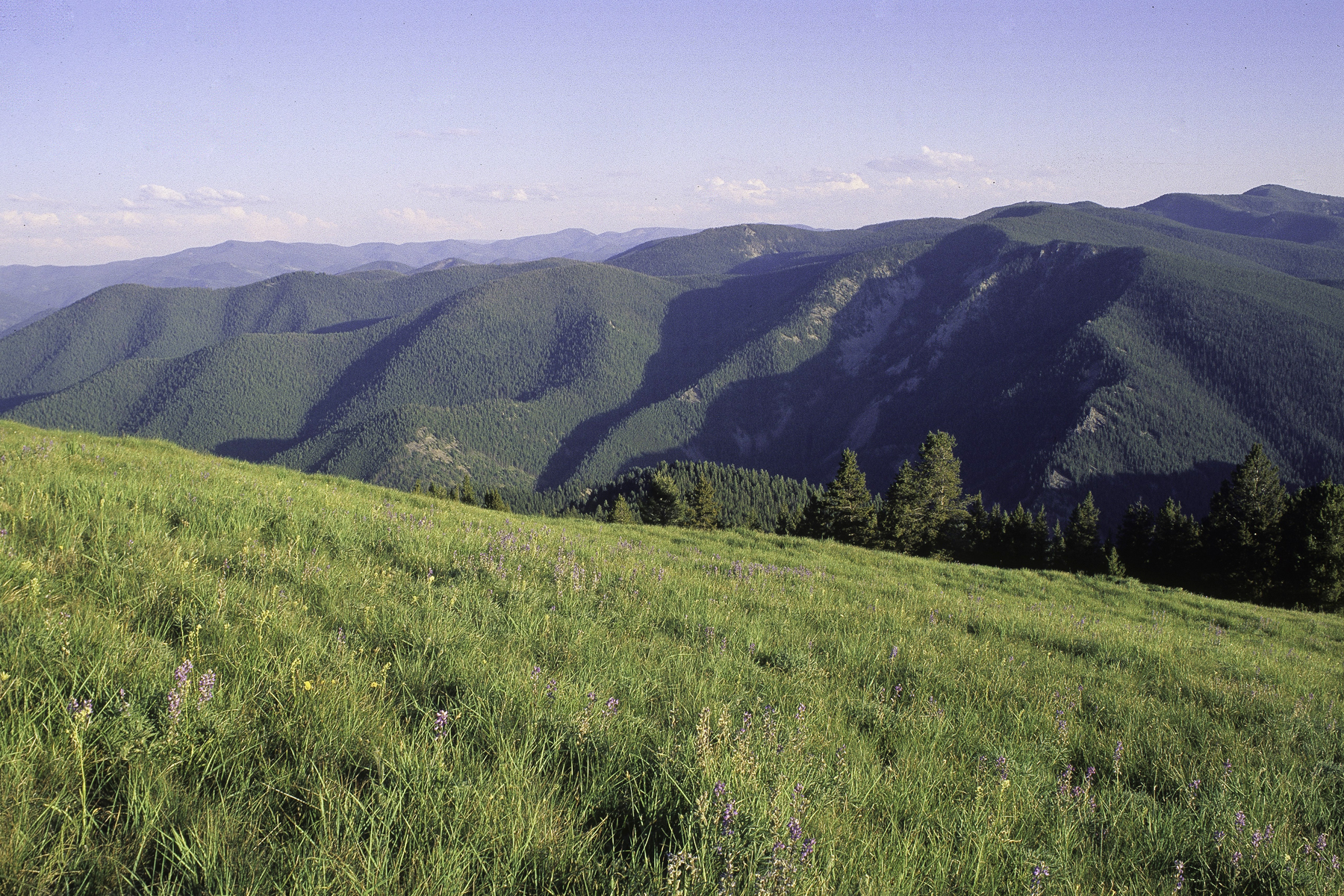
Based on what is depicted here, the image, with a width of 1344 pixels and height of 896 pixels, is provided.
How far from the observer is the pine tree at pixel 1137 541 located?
2179 inches

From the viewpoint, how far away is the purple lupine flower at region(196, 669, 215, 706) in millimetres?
2622

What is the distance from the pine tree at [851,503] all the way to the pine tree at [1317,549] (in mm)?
25429

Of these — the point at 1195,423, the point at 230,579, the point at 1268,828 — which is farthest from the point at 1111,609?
the point at 1195,423

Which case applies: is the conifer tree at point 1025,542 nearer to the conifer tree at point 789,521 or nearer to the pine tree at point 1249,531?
the pine tree at point 1249,531

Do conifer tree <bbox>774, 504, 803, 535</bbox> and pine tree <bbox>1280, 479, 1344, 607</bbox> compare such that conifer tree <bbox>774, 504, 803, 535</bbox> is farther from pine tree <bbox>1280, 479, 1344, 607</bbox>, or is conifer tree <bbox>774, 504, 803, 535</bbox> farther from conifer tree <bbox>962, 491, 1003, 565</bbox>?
pine tree <bbox>1280, 479, 1344, 607</bbox>

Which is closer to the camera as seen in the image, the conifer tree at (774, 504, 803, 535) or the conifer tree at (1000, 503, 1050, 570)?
the conifer tree at (1000, 503, 1050, 570)

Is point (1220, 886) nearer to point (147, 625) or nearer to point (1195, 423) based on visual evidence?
point (147, 625)

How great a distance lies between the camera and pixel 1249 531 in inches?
1646

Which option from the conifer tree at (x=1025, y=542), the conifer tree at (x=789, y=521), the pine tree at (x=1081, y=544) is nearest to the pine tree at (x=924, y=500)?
the conifer tree at (x=1025, y=542)

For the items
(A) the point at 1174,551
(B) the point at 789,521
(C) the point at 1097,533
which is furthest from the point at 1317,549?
(B) the point at 789,521

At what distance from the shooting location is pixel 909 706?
15.1 ft

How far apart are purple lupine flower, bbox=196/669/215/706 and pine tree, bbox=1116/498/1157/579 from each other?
6685cm

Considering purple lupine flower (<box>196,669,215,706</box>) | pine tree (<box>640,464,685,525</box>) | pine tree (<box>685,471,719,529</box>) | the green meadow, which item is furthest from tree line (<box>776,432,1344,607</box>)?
purple lupine flower (<box>196,669,215,706</box>)

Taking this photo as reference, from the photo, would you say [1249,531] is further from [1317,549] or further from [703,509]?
[703,509]
